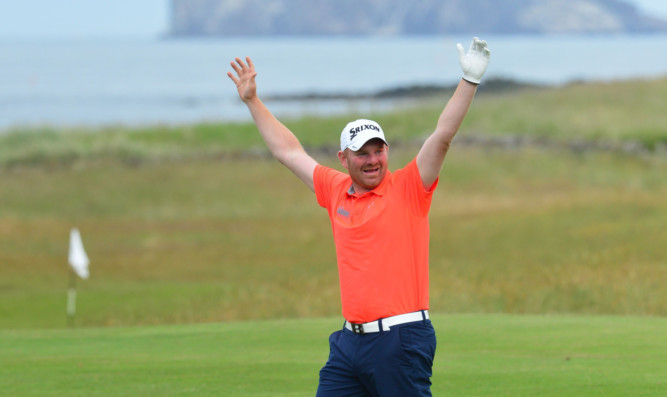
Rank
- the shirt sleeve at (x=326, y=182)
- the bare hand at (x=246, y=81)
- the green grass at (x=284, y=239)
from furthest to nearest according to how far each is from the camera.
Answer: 1. the green grass at (x=284, y=239)
2. the bare hand at (x=246, y=81)
3. the shirt sleeve at (x=326, y=182)

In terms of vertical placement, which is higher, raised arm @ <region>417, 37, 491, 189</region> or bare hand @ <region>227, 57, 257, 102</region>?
bare hand @ <region>227, 57, 257, 102</region>

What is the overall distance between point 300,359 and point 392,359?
419cm

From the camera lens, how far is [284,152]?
583 cm

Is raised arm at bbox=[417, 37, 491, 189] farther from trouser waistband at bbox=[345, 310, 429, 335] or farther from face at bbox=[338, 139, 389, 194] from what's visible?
trouser waistband at bbox=[345, 310, 429, 335]

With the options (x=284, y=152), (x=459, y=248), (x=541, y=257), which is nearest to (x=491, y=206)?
(x=459, y=248)

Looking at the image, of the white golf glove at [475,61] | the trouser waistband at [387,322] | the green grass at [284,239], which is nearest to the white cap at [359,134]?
the white golf glove at [475,61]

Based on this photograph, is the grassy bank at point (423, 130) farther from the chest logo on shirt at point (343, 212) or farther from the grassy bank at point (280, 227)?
the chest logo on shirt at point (343, 212)

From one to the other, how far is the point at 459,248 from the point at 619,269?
7615 mm

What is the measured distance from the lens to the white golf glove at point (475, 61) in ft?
16.6

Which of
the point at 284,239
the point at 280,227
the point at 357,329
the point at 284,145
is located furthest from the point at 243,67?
the point at 280,227

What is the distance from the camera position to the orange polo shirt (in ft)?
16.1

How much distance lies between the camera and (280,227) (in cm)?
3092

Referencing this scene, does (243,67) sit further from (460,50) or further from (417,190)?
(417,190)

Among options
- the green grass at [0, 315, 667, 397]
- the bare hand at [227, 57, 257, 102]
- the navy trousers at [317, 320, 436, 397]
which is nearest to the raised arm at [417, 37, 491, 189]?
the navy trousers at [317, 320, 436, 397]
